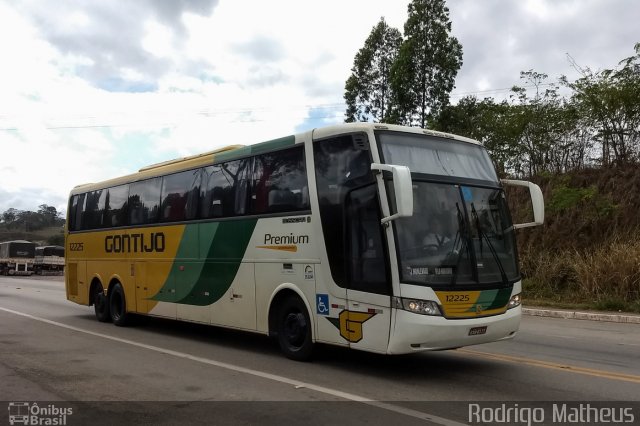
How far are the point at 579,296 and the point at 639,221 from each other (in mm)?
3792

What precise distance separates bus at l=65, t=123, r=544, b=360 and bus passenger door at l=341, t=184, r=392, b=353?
17mm

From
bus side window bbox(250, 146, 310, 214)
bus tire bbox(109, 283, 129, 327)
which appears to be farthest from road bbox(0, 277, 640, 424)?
bus side window bbox(250, 146, 310, 214)

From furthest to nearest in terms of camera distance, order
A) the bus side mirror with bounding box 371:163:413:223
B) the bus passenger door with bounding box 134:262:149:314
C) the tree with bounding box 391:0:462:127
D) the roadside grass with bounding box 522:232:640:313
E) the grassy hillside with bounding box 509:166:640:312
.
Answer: the tree with bounding box 391:0:462:127
the grassy hillside with bounding box 509:166:640:312
the roadside grass with bounding box 522:232:640:313
the bus passenger door with bounding box 134:262:149:314
the bus side mirror with bounding box 371:163:413:223

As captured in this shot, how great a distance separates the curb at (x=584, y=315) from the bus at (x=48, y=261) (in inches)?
1857

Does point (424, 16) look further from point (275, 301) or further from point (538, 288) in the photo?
point (275, 301)

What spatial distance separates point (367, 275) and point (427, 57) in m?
18.3

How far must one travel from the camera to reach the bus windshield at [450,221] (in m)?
7.00

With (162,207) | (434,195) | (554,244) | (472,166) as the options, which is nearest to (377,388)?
(434,195)

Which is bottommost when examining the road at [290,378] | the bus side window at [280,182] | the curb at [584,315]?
the curb at [584,315]

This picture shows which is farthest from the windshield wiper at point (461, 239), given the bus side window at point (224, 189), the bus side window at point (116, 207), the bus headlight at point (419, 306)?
the bus side window at point (116, 207)

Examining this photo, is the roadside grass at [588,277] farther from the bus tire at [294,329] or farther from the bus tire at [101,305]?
the bus tire at [101,305]

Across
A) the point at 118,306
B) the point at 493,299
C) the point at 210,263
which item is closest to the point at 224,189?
the point at 210,263

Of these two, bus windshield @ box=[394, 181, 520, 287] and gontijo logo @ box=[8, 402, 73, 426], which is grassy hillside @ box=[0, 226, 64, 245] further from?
bus windshield @ box=[394, 181, 520, 287]

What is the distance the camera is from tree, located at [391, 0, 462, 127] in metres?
23.6
